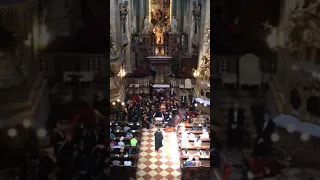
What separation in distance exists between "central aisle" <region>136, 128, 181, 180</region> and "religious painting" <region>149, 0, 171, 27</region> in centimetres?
1507

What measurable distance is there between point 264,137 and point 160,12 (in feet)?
83.9

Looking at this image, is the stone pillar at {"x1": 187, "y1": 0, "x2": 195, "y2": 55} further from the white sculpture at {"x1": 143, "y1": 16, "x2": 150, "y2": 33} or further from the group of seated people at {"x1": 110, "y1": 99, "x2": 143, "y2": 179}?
the group of seated people at {"x1": 110, "y1": 99, "x2": 143, "y2": 179}

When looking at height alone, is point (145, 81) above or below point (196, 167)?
above

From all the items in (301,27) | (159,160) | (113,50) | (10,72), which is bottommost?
(159,160)

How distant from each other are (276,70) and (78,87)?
3694mm

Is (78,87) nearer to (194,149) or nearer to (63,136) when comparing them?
(63,136)

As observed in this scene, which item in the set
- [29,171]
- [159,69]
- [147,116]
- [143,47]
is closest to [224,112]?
[29,171]

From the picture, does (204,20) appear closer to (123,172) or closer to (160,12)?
(160,12)

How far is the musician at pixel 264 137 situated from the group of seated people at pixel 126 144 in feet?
22.5

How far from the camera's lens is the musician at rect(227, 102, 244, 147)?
735 centimetres

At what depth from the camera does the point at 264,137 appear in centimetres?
732

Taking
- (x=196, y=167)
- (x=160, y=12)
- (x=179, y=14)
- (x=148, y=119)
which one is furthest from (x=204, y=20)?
(x=196, y=167)

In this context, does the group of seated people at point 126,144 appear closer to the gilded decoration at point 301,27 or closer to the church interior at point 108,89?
the church interior at point 108,89

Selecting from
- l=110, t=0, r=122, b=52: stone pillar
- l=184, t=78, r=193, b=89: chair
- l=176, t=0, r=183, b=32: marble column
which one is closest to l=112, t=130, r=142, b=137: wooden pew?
l=110, t=0, r=122, b=52: stone pillar
